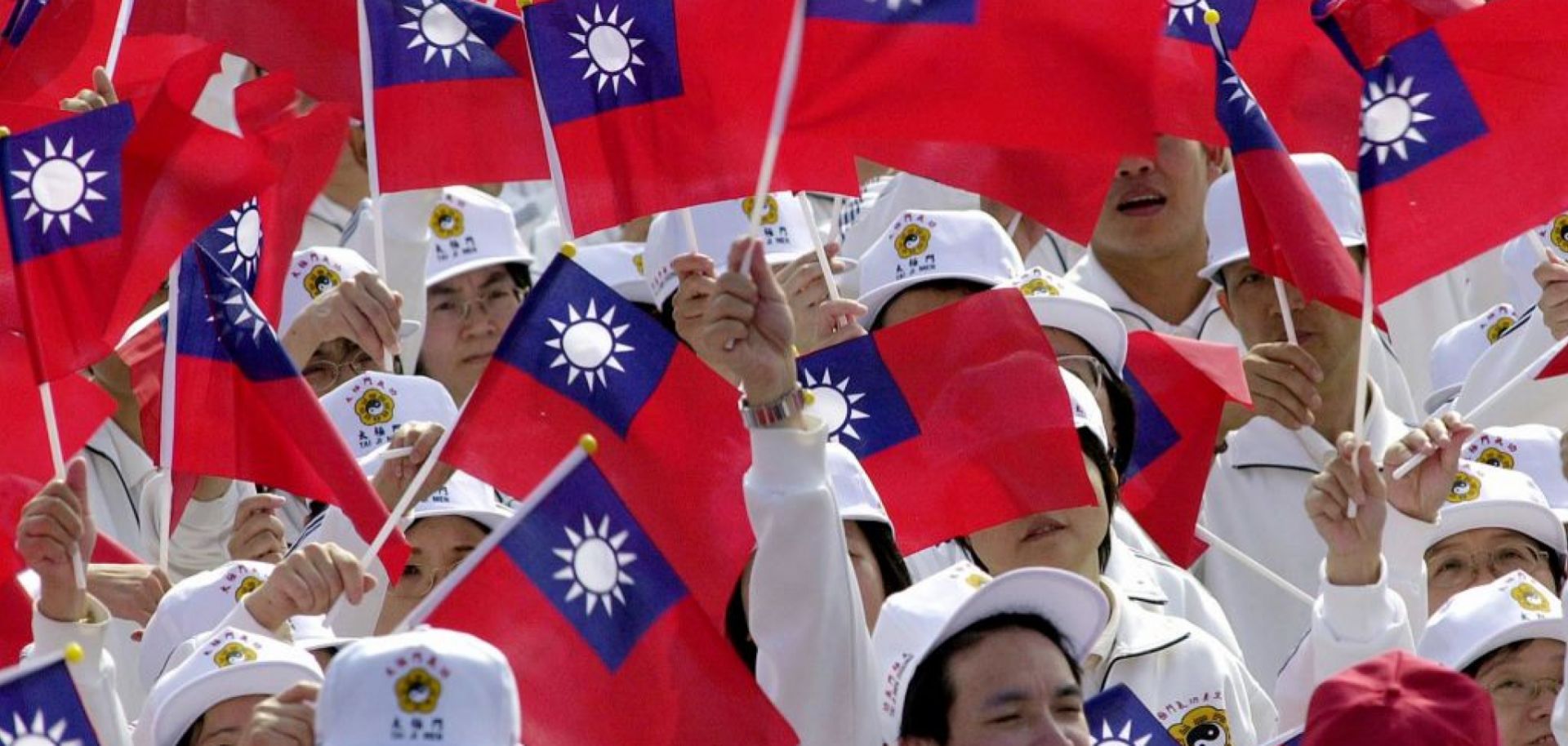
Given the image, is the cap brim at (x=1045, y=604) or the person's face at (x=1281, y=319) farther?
the person's face at (x=1281, y=319)

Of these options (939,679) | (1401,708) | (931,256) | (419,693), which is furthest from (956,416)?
(419,693)

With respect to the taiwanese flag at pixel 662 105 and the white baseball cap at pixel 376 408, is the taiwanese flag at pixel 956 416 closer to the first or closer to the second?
the taiwanese flag at pixel 662 105

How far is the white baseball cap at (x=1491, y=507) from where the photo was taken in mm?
8180

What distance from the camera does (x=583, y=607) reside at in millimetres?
6410

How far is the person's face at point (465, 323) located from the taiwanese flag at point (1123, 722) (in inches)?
129

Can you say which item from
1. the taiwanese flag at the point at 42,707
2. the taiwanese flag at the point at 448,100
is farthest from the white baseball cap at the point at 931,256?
the taiwanese flag at the point at 42,707

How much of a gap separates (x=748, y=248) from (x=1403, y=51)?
1.98 m

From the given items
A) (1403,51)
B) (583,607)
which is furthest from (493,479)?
(1403,51)

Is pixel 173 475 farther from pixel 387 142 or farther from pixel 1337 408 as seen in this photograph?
pixel 1337 408

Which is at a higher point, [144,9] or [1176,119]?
[144,9]

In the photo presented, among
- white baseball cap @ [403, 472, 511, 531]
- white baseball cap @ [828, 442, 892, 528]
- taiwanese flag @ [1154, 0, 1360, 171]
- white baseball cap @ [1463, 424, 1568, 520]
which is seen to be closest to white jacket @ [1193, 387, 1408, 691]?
white baseball cap @ [1463, 424, 1568, 520]

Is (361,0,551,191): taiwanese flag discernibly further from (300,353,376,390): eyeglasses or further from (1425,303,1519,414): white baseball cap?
(1425,303,1519,414): white baseball cap

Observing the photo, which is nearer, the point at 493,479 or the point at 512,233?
the point at 493,479

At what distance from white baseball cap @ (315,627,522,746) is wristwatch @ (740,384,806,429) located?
1.18m
